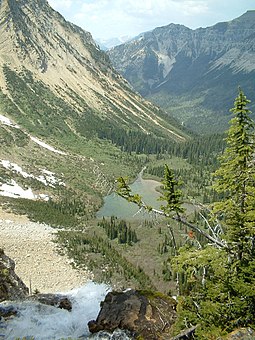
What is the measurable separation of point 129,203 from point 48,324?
3439 inches

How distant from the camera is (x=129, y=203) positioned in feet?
368

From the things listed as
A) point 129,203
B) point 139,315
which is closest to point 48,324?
point 139,315

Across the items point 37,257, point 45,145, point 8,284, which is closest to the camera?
point 8,284

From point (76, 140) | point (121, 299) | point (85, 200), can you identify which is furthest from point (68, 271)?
point (76, 140)

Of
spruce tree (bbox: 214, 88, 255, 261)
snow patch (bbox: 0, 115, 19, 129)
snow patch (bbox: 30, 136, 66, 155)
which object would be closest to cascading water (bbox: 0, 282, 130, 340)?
spruce tree (bbox: 214, 88, 255, 261)

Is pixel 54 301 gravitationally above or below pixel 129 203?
above

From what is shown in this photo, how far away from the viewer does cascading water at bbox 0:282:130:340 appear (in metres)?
22.6

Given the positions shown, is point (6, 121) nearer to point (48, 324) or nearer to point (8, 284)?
point (8, 284)

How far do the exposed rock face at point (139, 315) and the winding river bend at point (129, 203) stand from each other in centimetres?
5514

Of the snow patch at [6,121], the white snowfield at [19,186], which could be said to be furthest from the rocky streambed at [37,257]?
the snow patch at [6,121]

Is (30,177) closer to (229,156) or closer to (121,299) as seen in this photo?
(121,299)

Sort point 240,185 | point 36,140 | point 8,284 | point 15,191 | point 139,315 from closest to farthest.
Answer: point 240,185, point 139,315, point 8,284, point 15,191, point 36,140

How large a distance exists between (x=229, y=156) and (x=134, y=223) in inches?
2780

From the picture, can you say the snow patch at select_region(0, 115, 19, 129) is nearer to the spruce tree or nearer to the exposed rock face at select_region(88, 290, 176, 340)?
the exposed rock face at select_region(88, 290, 176, 340)
